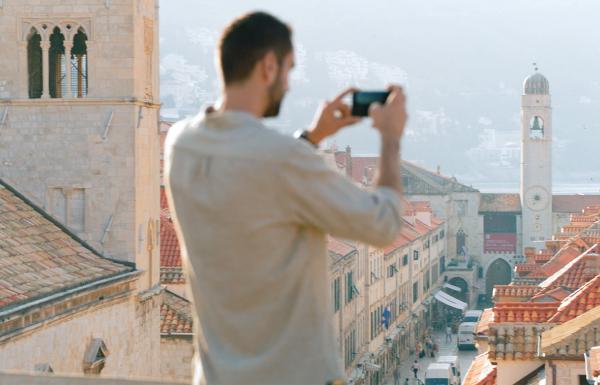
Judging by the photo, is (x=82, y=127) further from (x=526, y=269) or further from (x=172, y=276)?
(x=526, y=269)

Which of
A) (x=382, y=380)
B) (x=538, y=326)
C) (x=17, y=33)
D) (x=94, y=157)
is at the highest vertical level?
(x=17, y=33)

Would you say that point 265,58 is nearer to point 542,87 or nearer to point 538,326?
point 538,326

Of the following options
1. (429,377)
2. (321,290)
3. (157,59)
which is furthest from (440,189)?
(321,290)

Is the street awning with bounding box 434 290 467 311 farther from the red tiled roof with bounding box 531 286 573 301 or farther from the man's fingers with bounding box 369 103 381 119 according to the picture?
the man's fingers with bounding box 369 103 381 119

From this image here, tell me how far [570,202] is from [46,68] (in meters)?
93.1

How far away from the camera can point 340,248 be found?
53.0 metres

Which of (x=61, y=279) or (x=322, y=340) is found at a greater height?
(x=322, y=340)

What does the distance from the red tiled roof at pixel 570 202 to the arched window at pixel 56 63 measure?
88740mm

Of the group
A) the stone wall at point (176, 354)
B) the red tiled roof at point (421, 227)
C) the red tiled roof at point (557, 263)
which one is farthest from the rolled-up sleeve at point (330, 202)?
the red tiled roof at point (421, 227)

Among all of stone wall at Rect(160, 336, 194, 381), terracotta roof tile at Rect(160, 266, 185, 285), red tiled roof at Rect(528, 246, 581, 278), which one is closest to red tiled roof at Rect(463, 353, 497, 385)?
stone wall at Rect(160, 336, 194, 381)

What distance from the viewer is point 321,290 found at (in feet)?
13.8

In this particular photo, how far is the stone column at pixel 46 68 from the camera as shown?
24.8 m

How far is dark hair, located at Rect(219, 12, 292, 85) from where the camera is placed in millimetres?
4195

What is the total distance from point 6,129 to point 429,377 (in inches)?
1184
